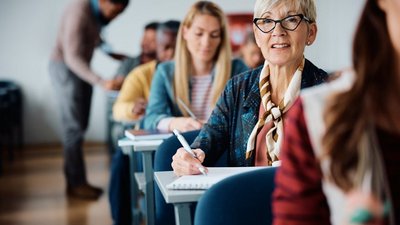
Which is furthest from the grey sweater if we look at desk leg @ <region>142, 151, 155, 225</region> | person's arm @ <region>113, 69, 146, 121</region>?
desk leg @ <region>142, 151, 155, 225</region>

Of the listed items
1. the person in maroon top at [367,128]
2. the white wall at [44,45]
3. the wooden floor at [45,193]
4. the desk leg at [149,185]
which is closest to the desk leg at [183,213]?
the person in maroon top at [367,128]

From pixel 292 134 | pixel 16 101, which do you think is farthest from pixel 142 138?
pixel 16 101

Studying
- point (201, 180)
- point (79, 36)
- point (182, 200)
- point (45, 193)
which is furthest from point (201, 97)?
point (45, 193)

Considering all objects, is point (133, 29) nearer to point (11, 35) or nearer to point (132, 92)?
point (11, 35)

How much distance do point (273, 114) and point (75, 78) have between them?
3.37 m

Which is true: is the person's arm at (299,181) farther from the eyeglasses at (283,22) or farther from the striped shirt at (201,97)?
the striped shirt at (201,97)

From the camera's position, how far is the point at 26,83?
778 cm

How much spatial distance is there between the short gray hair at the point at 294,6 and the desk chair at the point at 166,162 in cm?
46

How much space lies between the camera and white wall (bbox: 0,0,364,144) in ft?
25.2

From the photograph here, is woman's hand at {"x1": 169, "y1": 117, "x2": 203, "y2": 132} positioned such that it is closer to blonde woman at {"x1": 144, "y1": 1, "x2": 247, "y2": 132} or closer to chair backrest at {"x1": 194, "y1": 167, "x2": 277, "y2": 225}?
blonde woman at {"x1": 144, "y1": 1, "x2": 247, "y2": 132}

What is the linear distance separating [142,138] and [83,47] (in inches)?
101

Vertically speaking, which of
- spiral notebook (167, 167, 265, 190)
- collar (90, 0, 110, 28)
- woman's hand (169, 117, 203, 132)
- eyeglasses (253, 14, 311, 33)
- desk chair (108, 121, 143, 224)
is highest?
collar (90, 0, 110, 28)

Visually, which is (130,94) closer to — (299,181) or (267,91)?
(267,91)

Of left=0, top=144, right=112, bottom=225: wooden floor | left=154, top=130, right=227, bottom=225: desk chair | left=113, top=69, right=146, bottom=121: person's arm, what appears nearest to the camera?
left=154, top=130, right=227, bottom=225: desk chair
